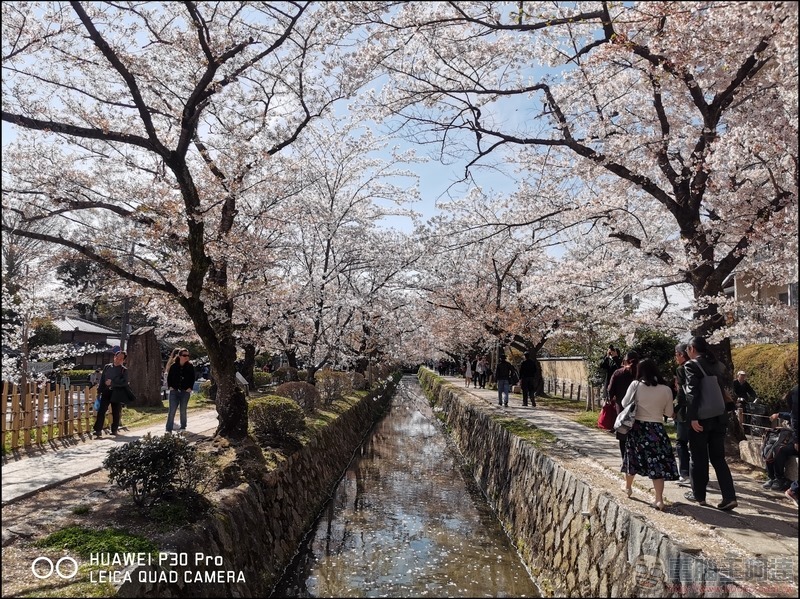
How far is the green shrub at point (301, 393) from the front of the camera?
544 inches

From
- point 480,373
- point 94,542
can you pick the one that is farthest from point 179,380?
point 480,373

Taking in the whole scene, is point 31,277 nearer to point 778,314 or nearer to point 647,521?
point 647,521

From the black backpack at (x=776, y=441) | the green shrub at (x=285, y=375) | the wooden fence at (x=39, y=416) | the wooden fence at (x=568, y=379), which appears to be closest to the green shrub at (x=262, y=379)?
the green shrub at (x=285, y=375)

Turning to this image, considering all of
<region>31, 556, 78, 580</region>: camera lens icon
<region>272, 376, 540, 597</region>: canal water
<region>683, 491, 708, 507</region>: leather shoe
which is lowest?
<region>272, 376, 540, 597</region>: canal water

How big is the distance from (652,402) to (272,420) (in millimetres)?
6404

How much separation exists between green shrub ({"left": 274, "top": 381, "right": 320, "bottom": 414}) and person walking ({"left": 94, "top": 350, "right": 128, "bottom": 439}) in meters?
3.75

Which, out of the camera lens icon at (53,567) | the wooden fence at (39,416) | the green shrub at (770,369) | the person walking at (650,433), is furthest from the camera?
the green shrub at (770,369)

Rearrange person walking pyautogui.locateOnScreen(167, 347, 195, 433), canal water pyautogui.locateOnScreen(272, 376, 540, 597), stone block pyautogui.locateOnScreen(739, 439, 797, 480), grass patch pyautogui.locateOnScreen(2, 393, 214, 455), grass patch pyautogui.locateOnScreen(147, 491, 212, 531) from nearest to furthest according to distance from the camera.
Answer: grass patch pyautogui.locateOnScreen(147, 491, 212, 531) < canal water pyautogui.locateOnScreen(272, 376, 540, 597) < stone block pyautogui.locateOnScreen(739, 439, 797, 480) < grass patch pyautogui.locateOnScreen(2, 393, 214, 455) < person walking pyautogui.locateOnScreen(167, 347, 195, 433)

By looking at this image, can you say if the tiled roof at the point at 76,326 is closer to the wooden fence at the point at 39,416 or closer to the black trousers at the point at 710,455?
the wooden fence at the point at 39,416

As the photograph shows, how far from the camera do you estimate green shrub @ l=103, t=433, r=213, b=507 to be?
19.2 feet

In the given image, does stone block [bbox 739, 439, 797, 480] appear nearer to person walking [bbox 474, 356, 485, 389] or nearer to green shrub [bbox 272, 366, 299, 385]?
green shrub [bbox 272, 366, 299, 385]

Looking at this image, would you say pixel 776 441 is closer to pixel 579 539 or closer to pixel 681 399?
pixel 681 399

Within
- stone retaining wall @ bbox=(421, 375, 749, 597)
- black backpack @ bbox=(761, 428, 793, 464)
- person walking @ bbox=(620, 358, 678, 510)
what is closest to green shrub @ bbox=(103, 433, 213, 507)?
stone retaining wall @ bbox=(421, 375, 749, 597)

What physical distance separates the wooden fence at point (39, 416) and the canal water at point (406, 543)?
4810 mm
